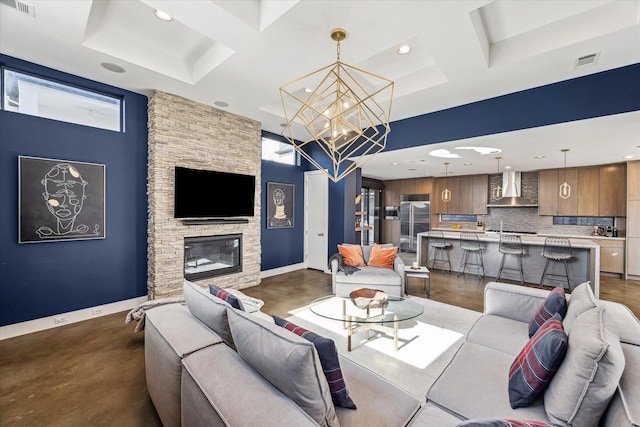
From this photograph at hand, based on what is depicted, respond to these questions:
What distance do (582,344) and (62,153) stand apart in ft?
16.1

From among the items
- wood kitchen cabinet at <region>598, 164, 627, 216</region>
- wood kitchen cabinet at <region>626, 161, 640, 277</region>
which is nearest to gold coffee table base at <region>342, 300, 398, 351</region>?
wood kitchen cabinet at <region>626, 161, 640, 277</region>

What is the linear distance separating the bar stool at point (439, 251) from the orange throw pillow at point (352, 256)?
2424 mm

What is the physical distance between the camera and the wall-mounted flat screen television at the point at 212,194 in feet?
13.1

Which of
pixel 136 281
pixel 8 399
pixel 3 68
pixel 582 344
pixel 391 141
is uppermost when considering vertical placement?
pixel 3 68

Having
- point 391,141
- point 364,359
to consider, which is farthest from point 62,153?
point 391,141

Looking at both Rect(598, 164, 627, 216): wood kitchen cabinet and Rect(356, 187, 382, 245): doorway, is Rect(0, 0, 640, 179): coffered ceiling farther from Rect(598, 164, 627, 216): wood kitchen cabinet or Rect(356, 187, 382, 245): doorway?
Rect(356, 187, 382, 245): doorway

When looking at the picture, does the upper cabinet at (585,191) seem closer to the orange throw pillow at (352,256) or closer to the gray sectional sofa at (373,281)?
the gray sectional sofa at (373,281)

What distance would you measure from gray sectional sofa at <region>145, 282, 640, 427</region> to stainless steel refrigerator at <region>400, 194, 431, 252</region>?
271 inches

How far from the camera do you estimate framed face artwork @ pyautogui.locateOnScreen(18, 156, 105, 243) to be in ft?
9.81

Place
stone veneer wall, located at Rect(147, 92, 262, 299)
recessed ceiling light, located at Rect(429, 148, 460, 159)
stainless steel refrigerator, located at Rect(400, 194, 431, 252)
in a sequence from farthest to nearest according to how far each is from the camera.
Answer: stainless steel refrigerator, located at Rect(400, 194, 431, 252) < recessed ceiling light, located at Rect(429, 148, 460, 159) < stone veneer wall, located at Rect(147, 92, 262, 299)

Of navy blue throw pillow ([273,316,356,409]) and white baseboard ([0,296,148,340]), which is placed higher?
navy blue throw pillow ([273,316,356,409])

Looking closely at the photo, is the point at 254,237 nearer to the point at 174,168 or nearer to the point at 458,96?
the point at 174,168

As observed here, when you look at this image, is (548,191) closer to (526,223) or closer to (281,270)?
A: (526,223)

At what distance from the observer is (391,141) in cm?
469
